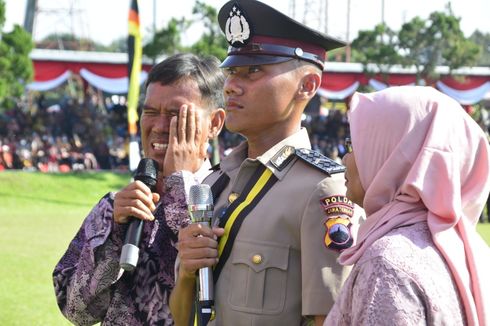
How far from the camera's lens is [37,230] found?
15500 mm

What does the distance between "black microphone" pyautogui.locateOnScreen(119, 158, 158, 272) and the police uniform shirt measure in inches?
16.6

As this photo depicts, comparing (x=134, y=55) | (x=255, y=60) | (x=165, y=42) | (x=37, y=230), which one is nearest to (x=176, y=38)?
(x=165, y=42)

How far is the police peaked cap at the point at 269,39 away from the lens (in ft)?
10.2

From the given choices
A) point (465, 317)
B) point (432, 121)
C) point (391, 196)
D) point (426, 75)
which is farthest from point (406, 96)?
point (426, 75)

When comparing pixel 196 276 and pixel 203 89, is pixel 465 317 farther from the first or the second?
pixel 203 89

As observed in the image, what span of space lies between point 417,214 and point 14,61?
26105 millimetres

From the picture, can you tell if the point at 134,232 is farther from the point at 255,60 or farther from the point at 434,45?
the point at 434,45

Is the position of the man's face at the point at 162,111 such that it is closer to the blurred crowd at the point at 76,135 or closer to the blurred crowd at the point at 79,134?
the blurred crowd at the point at 79,134

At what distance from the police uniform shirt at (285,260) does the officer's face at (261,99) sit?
0.81 ft

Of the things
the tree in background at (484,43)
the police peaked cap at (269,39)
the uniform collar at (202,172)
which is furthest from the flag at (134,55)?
the tree in background at (484,43)

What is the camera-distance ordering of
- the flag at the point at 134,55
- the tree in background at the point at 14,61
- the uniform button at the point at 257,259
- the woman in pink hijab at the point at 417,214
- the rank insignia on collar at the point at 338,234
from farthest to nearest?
1. the tree in background at the point at 14,61
2. the flag at the point at 134,55
3. the uniform button at the point at 257,259
4. the rank insignia on collar at the point at 338,234
5. the woman in pink hijab at the point at 417,214

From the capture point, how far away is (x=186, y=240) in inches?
112

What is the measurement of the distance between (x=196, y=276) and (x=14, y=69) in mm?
25449

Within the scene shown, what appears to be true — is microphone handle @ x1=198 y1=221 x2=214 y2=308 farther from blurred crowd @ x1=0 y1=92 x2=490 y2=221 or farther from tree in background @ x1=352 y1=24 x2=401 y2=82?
tree in background @ x1=352 y1=24 x2=401 y2=82
